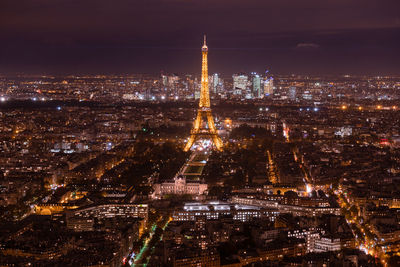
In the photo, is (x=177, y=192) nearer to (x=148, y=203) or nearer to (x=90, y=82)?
(x=148, y=203)

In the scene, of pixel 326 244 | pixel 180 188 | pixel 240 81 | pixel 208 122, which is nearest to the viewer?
pixel 326 244

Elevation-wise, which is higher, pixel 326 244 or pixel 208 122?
pixel 208 122

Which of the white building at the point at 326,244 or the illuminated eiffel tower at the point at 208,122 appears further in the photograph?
the illuminated eiffel tower at the point at 208,122

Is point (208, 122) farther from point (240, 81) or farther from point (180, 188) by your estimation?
point (240, 81)

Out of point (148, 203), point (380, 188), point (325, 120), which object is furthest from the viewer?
point (325, 120)

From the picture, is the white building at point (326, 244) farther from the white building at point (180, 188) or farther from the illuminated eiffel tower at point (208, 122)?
the illuminated eiffel tower at point (208, 122)

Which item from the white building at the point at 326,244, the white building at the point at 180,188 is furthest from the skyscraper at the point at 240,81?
the white building at the point at 326,244

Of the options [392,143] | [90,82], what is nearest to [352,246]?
[392,143]

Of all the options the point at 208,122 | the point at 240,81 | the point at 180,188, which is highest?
the point at 240,81

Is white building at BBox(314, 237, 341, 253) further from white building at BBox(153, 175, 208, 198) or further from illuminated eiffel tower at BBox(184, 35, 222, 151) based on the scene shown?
illuminated eiffel tower at BBox(184, 35, 222, 151)

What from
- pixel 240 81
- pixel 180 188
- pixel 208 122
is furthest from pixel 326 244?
pixel 240 81

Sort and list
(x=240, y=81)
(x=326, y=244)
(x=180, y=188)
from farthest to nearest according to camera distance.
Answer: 1. (x=240, y=81)
2. (x=180, y=188)
3. (x=326, y=244)
